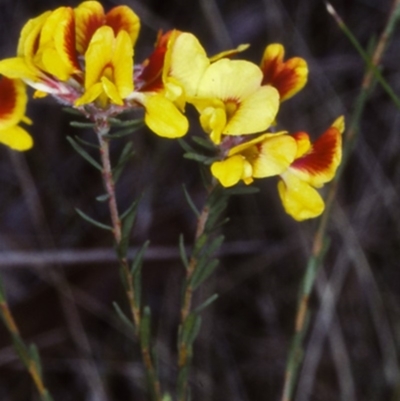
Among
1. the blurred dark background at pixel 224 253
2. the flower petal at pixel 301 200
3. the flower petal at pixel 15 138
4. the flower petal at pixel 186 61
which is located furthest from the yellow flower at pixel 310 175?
the blurred dark background at pixel 224 253

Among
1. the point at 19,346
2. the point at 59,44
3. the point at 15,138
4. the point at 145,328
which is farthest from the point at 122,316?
the point at 59,44

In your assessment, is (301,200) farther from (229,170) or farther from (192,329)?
(192,329)

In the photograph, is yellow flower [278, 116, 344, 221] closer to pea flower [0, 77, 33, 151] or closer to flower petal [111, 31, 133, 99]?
flower petal [111, 31, 133, 99]

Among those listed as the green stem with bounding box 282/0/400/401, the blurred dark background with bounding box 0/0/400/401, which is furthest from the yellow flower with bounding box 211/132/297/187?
the blurred dark background with bounding box 0/0/400/401

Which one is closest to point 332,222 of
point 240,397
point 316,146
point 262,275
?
point 262,275

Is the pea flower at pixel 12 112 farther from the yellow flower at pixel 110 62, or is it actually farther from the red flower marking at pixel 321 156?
the red flower marking at pixel 321 156
